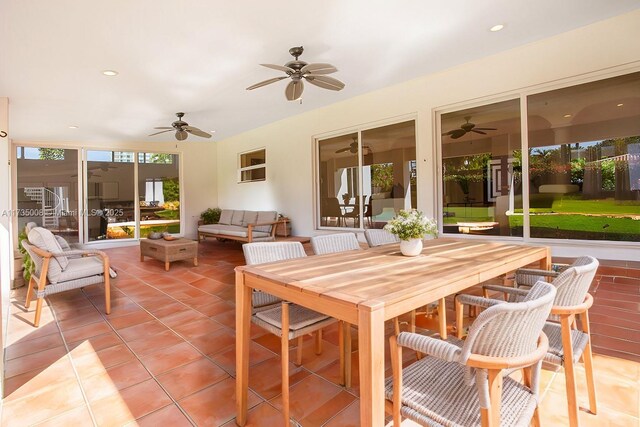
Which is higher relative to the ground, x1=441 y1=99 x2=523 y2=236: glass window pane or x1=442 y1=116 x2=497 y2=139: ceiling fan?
x1=442 y1=116 x2=497 y2=139: ceiling fan

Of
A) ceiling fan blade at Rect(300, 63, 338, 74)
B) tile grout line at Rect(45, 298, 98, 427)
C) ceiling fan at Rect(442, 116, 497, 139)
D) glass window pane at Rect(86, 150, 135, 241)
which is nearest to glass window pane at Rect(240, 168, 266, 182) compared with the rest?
glass window pane at Rect(86, 150, 135, 241)

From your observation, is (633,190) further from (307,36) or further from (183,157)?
(183,157)

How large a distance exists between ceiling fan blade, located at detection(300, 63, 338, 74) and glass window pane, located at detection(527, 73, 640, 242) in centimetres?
247

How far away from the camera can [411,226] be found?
7.09ft

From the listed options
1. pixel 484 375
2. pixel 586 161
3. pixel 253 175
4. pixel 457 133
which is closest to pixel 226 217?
pixel 253 175

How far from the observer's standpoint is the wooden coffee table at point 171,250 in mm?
4977

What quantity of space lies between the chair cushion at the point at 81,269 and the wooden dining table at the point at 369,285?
7.98 feet

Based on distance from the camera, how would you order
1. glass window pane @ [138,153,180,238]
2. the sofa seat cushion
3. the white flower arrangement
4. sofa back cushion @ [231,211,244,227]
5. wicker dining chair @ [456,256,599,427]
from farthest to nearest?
glass window pane @ [138,153,180,238] → sofa back cushion @ [231,211,244,227] → the sofa seat cushion → the white flower arrangement → wicker dining chair @ [456,256,599,427]

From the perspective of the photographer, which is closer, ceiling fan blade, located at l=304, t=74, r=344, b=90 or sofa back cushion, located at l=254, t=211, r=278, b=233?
ceiling fan blade, located at l=304, t=74, r=344, b=90

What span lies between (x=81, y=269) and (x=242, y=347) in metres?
2.50

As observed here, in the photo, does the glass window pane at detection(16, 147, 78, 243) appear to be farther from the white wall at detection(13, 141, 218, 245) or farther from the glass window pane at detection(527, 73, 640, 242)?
the glass window pane at detection(527, 73, 640, 242)

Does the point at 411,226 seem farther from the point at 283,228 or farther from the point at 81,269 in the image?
the point at 283,228

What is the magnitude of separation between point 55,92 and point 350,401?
5.46 meters

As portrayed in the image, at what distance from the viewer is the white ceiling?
2846mm
